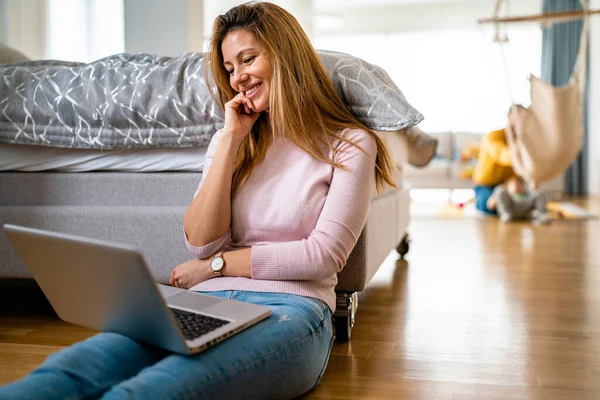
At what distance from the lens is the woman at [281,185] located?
1.14 metres

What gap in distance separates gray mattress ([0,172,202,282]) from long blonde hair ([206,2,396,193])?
0.43 metres

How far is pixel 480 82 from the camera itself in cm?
743

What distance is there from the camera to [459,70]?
7.51m

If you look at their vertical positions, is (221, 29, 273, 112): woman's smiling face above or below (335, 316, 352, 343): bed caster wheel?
above

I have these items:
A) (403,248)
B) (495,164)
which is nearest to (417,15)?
(495,164)

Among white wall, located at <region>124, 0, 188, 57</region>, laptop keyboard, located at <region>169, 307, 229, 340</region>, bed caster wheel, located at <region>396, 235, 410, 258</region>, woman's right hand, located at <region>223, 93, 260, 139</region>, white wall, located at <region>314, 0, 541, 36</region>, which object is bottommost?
bed caster wheel, located at <region>396, 235, 410, 258</region>

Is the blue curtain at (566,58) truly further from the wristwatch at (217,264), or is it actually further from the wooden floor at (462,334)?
the wristwatch at (217,264)

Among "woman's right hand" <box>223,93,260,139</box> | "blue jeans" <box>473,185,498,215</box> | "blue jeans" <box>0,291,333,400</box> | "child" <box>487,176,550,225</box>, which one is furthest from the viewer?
"blue jeans" <box>473,185,498,215</box>

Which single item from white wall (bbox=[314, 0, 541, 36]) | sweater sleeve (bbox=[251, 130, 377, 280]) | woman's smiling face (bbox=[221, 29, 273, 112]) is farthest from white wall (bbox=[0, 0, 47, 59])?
white wall (bbox=[314, 0, 541, 36])

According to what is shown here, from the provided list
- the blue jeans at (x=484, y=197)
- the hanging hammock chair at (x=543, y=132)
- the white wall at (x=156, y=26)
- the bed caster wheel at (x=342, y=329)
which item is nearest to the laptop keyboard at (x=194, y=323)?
the bed caster wheel at (x=342, y=329)

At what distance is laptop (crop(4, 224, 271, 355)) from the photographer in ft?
2.66

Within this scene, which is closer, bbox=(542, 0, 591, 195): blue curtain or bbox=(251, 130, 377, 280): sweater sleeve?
bbox=(251, 130, 377, 280): sweater sleeve

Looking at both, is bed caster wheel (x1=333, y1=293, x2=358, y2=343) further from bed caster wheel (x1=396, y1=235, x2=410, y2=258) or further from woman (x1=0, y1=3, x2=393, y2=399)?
bed caster wheel (x1=396, y1=235, x2=410, y2=258)

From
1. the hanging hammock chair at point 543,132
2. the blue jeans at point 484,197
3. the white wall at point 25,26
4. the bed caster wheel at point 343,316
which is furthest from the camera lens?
the blue jeans at point 484,197
